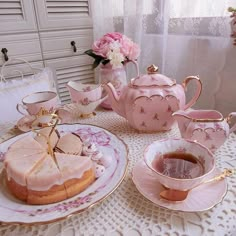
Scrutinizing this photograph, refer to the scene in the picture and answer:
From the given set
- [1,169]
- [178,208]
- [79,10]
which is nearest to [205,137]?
[178,208]

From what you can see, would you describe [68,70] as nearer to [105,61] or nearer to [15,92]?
[15,92]

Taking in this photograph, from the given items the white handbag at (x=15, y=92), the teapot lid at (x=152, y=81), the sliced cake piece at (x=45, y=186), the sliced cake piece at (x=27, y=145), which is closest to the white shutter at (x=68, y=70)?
the white handbag at (x=15, y=92)

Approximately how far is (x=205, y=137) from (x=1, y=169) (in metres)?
0.47

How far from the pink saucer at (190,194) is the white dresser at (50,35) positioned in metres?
1.14

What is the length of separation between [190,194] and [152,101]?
0.29 meters

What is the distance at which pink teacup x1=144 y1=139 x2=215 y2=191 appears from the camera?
1.36ft

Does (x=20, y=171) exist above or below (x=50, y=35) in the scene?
below

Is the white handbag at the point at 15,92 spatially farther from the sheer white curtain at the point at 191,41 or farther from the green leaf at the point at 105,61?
the sheer white curtain at the point at 191,41

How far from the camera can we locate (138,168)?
48 centimetres

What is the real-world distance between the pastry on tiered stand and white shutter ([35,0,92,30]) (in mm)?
1084

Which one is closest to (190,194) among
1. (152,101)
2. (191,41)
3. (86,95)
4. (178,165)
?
(178,165)

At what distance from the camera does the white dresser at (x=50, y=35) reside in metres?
1.24

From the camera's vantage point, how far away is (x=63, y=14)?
4.59 ft

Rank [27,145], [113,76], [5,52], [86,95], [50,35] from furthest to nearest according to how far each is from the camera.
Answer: [50,35]
[5,52]
[113,76]
[86,95]
[27,145]
